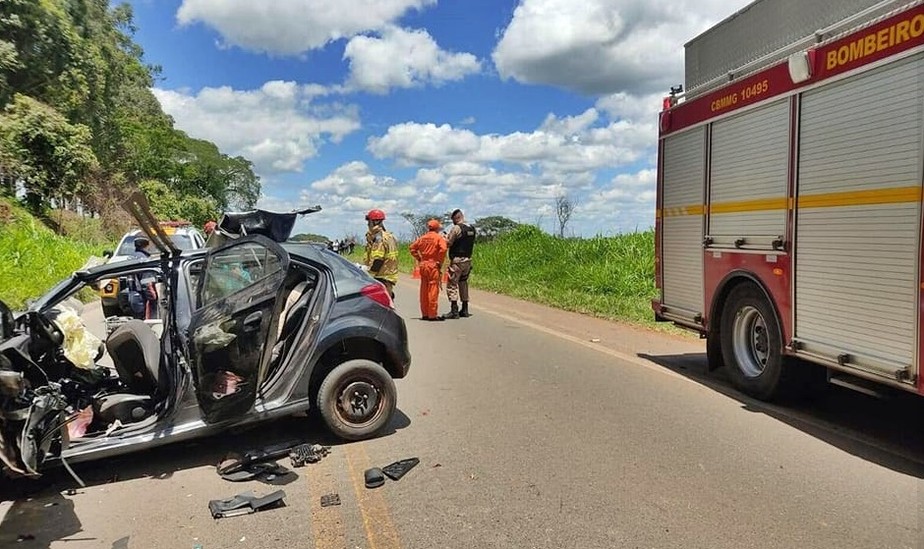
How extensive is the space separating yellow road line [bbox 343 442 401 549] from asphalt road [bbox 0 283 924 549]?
1cm

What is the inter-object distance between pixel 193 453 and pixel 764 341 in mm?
5278

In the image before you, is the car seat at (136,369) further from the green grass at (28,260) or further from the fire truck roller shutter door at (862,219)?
the green grass at (28,260)

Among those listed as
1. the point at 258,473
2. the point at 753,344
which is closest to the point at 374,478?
the point at 258,473

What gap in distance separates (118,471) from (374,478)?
1832 mm

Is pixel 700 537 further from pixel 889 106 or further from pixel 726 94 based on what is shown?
pixel 726 94

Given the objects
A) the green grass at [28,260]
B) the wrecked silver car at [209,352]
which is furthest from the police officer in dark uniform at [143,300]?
the wrecked silver car at [209,352]

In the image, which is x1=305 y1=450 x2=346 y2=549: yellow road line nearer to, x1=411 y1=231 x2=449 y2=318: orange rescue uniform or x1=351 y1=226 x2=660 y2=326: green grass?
x1=411 y1=231 x2=449 y2=318: orange rescue uniform

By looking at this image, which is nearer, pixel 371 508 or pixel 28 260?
pixel 371 508

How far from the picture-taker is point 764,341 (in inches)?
273

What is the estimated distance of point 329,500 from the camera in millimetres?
4316

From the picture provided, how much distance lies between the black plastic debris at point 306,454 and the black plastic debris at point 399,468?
1.83 feet

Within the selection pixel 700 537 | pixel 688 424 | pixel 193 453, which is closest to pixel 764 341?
pixel 688 424

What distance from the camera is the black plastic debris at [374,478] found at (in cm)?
455

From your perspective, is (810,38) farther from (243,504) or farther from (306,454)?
(243,504)
